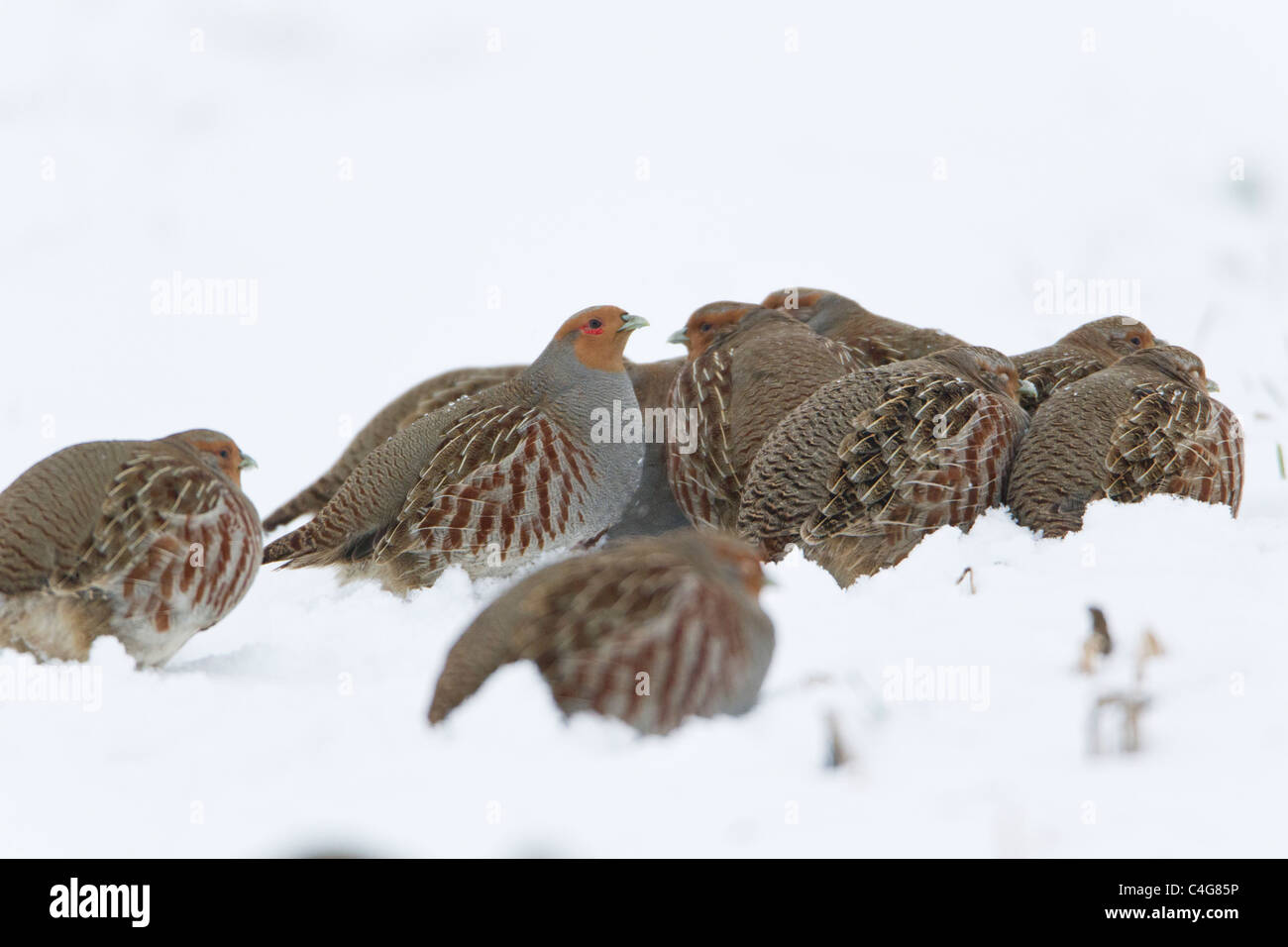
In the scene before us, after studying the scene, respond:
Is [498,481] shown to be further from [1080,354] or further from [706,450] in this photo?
[1080,354]

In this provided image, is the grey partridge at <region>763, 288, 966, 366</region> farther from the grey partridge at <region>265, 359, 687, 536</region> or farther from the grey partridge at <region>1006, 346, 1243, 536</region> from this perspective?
the grey partridge at <region>1006, 346, 1243, 536</region>

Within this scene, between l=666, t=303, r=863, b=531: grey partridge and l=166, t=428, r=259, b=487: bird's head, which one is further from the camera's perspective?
l=666, t=303, r=863, b=531: grey partridge

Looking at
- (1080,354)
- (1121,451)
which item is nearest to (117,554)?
(1121,451)

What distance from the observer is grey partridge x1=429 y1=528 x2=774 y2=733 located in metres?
2.84

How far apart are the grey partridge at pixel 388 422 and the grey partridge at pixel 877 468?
2.21 m

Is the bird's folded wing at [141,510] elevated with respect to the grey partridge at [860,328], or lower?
lower

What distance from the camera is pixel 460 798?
2.61 m

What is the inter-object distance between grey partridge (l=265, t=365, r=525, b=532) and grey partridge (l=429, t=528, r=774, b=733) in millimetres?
3613

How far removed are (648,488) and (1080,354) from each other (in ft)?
6.58

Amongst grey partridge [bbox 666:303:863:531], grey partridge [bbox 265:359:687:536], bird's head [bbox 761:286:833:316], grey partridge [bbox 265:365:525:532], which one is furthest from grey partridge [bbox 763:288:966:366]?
grey partridge [bbox 265:365:525:532]

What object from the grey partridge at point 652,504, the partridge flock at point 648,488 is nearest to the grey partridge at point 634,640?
the partridge flock at point 648,488

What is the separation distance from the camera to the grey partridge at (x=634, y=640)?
2.84 m

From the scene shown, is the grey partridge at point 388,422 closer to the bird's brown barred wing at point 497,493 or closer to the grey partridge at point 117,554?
the bird's brown barred wing at point 497,493

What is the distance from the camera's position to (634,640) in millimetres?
2859
